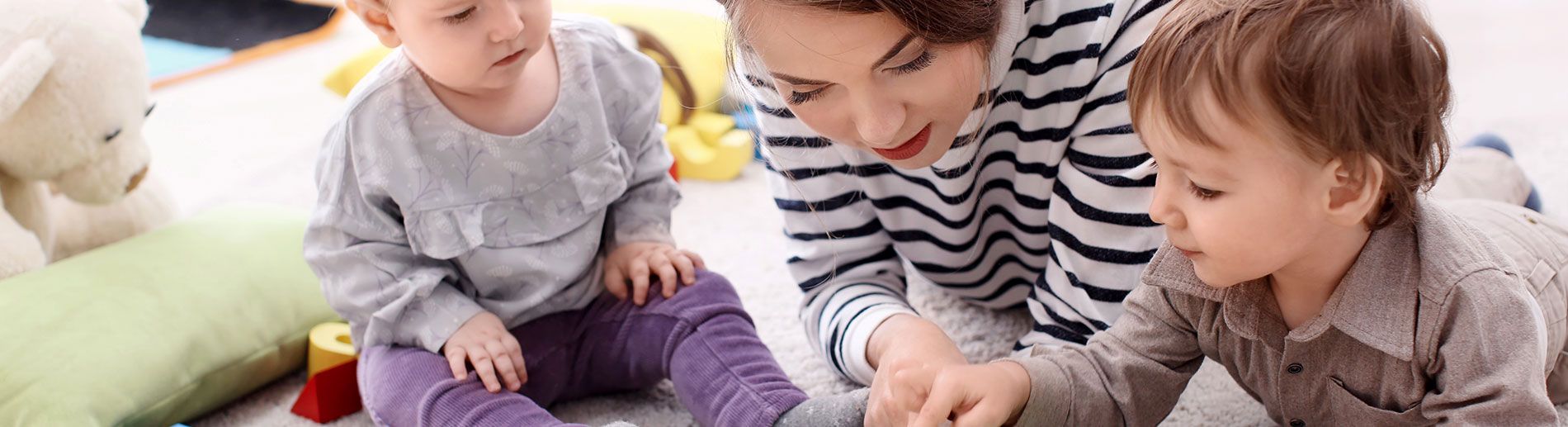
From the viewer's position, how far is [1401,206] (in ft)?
1.91

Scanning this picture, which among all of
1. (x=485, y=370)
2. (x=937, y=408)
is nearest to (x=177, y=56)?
(x=485, y=370)

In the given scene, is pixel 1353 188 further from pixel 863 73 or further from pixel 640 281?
A: pixel 640 281

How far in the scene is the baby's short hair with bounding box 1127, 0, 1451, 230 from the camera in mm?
529

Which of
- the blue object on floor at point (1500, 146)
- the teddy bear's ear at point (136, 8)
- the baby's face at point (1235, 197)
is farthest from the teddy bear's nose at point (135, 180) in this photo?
the blue object on floor at point (1500, 146)

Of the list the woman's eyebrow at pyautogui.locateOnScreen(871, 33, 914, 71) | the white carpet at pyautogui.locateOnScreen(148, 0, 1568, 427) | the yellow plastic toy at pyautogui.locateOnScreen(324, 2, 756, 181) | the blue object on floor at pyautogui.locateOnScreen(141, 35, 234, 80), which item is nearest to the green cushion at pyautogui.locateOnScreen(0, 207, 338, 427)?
the white carpet at pyautogui.locateOnScreen(148, 0, 1568, 427)

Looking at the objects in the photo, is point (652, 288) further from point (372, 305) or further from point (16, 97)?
point (16, 97)

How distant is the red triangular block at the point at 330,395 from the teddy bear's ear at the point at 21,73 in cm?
34

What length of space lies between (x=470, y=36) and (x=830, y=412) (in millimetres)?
380

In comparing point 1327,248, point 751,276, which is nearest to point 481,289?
point 751,276

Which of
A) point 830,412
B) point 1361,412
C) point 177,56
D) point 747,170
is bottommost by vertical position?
point 177,56

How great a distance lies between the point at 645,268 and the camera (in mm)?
949

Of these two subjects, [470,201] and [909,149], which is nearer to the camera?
[909,149]

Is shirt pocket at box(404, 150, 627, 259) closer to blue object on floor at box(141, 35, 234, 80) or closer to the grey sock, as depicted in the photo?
the grey sock

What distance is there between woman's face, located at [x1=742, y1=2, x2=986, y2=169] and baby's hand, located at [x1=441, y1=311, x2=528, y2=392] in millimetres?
330
